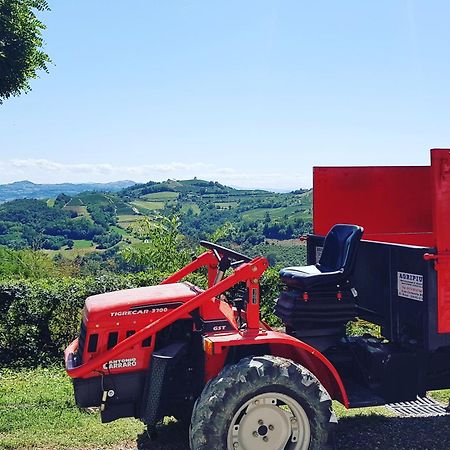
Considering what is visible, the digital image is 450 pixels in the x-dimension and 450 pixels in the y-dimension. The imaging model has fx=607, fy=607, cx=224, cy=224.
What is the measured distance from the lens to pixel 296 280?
17.3 ft

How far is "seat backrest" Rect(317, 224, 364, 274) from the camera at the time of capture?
5.34 meters

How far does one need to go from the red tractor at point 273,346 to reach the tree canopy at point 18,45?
26.8 ft

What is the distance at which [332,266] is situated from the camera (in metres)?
5.67

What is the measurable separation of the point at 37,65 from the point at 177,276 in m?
8.73

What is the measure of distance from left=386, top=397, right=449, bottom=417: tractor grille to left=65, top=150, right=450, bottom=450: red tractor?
0.76 meters

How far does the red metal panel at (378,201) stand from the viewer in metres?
6.62

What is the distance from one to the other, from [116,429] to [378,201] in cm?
376

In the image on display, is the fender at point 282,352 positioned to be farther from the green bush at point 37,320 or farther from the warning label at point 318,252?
the green bush at point 37,320

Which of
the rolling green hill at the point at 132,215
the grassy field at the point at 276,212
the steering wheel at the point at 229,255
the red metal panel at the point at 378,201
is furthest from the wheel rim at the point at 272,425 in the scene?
the grassy field at the point at 276,212

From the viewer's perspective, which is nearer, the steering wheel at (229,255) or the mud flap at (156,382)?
the mud flap at (156,382)

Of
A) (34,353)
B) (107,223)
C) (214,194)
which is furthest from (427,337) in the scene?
(214,194)

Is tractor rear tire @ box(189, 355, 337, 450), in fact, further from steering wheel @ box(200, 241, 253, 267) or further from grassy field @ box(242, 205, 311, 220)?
grassy field @ box(242, 205, 311, 220)

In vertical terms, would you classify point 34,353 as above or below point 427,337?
below

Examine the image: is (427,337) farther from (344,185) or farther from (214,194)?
(214,194)
